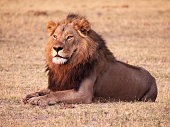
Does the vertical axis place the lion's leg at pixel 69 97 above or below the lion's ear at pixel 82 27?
below

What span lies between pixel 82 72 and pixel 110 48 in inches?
336

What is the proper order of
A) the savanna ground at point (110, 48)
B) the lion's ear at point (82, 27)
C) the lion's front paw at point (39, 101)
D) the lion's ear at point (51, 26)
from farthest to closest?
the lion's ear at point (51, 26) → the lion's ear at point (82, 27) → the lion's front paw at point (39, 101) → the savanna ground at point (110, 48)

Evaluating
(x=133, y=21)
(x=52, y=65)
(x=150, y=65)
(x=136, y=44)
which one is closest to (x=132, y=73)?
(x=52, y=65)

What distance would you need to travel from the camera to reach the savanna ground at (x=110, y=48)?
564cm

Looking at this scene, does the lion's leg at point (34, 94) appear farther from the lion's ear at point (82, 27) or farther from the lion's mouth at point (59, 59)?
the lion's ear at point (82, 27)

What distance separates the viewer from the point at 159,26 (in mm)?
22578

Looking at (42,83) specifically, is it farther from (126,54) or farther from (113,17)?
(113,17)

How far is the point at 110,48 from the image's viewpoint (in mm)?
15289

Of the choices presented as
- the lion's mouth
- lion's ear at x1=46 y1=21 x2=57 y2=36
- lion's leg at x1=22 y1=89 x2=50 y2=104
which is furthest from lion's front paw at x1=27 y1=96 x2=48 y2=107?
lion's ear at x1=46 y1=21 x2=57 y2=36

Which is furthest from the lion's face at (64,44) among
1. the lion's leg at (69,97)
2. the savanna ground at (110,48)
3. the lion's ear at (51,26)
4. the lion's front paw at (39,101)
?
the savanna ground at (110,48)

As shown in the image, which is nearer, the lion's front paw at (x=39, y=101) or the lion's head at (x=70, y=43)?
the lion's front paw at (x=39, y=101)

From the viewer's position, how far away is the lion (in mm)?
6680

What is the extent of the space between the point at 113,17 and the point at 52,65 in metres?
19.4

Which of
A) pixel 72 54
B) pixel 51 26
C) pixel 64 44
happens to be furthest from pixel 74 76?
pixel 51 26
